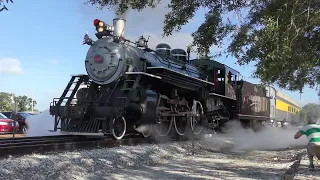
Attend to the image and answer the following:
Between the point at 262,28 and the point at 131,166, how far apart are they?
3864 millimetres

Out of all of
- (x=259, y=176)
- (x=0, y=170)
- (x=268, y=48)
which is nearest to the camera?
(x=268, y=48)

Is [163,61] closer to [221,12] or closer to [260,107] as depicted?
[221,12]

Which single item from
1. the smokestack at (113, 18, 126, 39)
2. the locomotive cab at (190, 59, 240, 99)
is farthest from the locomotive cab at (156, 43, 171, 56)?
the smokestack at (113, 18, 126, 39)

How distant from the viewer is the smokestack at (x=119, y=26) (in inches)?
464

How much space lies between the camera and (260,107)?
20.3 metres

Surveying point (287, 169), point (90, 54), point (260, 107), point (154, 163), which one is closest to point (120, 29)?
point (90, 54)

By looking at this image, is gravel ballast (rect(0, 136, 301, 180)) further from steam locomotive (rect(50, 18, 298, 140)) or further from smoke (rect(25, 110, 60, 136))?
smoke (rect(25, 110, 60, 136))

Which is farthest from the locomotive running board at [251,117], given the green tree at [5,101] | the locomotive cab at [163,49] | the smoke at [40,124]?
the green tree at [5,101]

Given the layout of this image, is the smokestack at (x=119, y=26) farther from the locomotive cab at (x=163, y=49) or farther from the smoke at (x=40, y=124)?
the smoke at (x=40, y=124)

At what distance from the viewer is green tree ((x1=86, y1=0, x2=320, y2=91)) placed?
5297mm

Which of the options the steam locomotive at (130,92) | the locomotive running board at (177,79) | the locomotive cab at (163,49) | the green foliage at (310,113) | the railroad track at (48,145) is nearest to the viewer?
the railroad track at (48,145)

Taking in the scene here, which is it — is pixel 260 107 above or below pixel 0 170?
above

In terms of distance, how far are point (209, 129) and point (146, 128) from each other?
4.27 meters

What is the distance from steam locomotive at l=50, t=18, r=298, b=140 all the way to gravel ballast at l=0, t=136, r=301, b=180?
1857 millimetres
